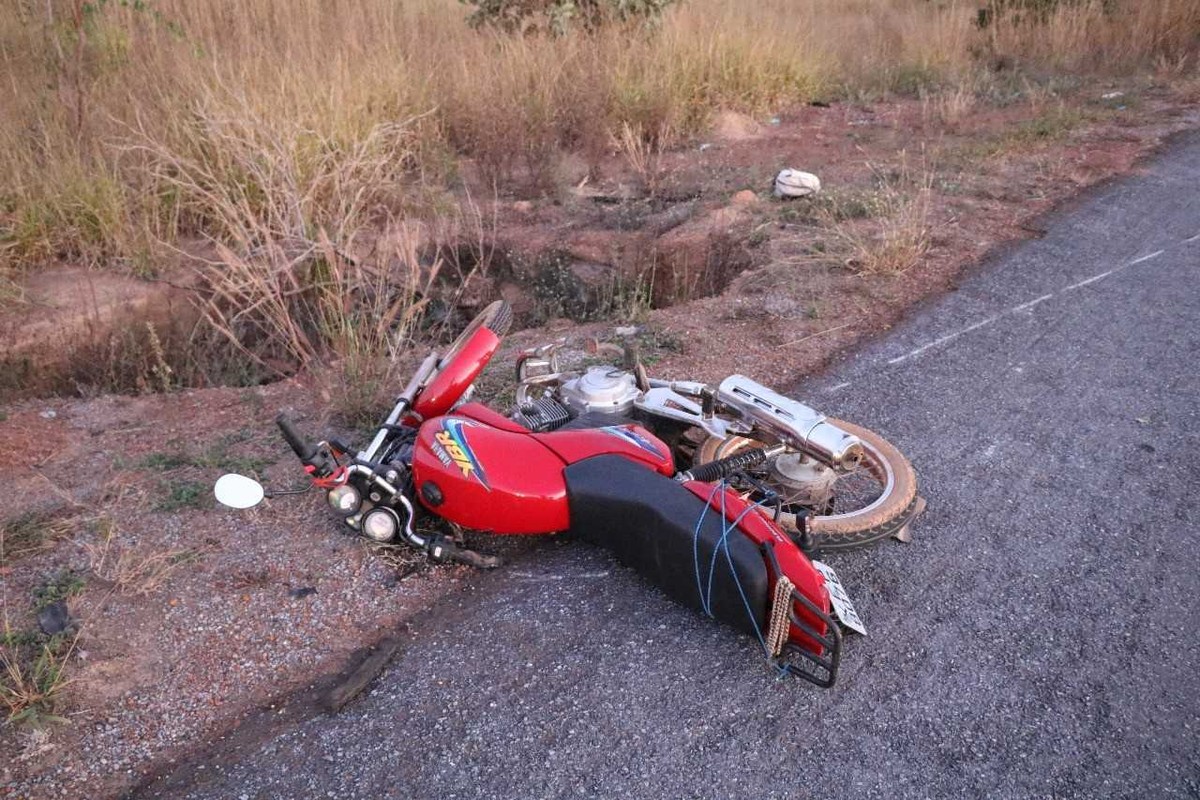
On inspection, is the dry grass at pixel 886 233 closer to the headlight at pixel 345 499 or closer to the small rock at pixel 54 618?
the headlight at pixel 345 499

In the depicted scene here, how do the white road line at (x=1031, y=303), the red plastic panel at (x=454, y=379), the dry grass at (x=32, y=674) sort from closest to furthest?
the dry grass at (x=32, y=674), the red plastic panel at (x=454, y=379), the white road line at (x=1031, y=303)

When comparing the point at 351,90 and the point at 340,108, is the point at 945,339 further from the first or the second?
the point at 351,90

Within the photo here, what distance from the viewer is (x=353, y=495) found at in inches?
119

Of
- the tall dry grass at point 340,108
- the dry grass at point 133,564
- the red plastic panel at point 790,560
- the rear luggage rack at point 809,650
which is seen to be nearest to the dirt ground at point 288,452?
the dry grass at point 133,564

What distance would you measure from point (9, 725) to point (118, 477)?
1372 millimetres

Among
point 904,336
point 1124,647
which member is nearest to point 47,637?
point 1124,647

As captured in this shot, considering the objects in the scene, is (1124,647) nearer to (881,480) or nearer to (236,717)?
(881,480)

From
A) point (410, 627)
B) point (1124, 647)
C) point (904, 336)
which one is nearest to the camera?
point (1124, 647)

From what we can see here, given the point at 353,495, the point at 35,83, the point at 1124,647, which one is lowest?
the point at 1124,647

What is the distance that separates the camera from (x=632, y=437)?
10.2 ft

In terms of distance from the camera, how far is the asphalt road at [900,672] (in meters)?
2.37

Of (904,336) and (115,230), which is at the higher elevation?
(115,230)

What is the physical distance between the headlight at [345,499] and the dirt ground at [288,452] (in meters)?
0.25

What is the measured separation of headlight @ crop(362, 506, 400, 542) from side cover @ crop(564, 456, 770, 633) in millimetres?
604
